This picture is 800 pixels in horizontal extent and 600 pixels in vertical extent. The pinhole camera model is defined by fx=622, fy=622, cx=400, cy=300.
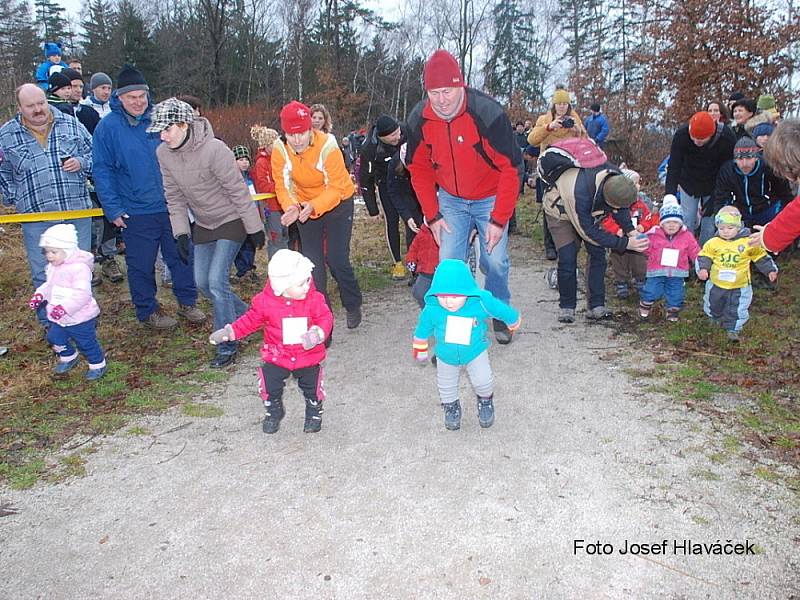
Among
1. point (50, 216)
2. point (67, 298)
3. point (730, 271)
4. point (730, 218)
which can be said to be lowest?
point (730, 271)

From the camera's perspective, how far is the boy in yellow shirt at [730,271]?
5.63 m

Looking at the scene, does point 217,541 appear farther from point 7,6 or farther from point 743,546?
point 7,6

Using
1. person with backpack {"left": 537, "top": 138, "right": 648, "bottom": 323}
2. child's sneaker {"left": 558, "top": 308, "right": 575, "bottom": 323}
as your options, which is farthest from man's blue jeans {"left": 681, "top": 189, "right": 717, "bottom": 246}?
child's sneaker {"left": 558, "top": 308, "right": 575, "bottom": 323}

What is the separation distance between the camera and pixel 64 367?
543 cm

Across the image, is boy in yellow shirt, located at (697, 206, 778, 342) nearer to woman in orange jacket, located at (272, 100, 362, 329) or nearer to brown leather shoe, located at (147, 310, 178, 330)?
woman in orange jacket, located at (272, 100, 362, 329)

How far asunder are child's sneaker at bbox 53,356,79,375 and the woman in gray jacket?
1205mm

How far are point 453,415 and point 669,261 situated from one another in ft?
10.6

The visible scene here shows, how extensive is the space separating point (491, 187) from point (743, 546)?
3217 millimetres

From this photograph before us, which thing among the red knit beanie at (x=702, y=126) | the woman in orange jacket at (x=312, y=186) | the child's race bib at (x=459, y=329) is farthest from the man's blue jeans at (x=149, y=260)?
the red knit beanie at (x=702, y=126)

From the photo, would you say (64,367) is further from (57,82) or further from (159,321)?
(57,82)

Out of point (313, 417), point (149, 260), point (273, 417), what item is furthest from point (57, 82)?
point (313, 417)

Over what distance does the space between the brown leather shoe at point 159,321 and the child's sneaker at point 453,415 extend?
3638 mm

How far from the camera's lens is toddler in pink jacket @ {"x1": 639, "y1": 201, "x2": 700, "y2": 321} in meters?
6.15

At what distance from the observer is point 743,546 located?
2.94 m
